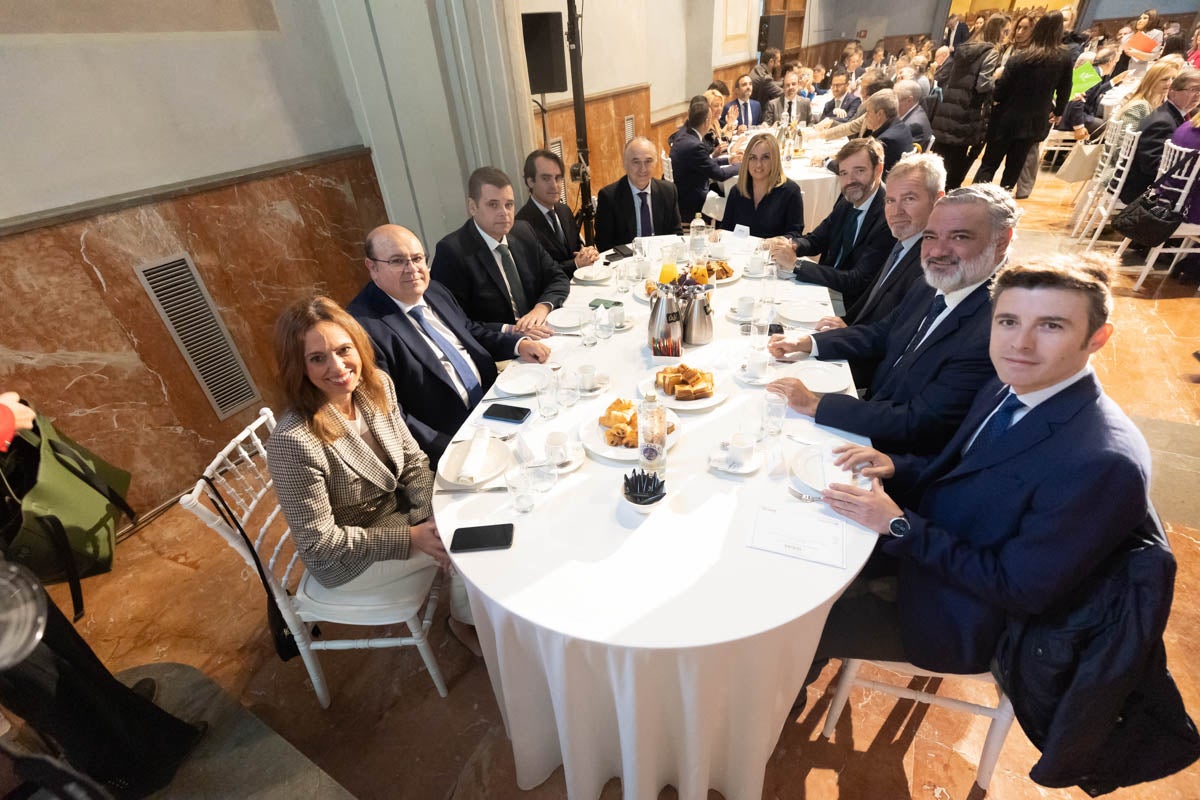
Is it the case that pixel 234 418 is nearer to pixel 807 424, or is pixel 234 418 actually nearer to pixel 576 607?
pixel 576 607

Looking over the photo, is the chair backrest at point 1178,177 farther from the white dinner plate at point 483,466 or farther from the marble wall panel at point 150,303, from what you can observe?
the marble wall panel at point 150,303

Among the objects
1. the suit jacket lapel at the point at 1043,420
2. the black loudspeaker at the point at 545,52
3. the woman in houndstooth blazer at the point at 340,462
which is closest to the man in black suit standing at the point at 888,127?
the black loudspeaker at the point at 545,52

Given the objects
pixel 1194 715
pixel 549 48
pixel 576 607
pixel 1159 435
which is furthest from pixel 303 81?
pixel 1159 435

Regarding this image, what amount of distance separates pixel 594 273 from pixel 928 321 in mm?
1809

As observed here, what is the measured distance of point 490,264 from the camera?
2.81 meters

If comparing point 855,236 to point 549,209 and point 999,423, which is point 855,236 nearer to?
point 549,209

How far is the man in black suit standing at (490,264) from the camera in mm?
2689

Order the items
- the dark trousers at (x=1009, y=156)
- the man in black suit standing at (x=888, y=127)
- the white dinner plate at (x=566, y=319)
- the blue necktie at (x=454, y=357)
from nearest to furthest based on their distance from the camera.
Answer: the blue necktie at (x=454, y=357)
the white dinner plate at (x=566, y=319)
the man in black suit standing at (x=888, y=127)
the dark trousers at (x=1009, y=156)

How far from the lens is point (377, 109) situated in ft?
11.7

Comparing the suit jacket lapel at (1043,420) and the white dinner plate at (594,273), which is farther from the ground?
the suit jacket lapel at (1043,420)

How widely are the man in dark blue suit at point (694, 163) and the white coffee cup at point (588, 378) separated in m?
3.51

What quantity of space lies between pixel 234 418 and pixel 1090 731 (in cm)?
389

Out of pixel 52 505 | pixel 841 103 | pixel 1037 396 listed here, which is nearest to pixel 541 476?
pixel 1037 396

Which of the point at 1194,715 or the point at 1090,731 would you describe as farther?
the point at 1194,715
